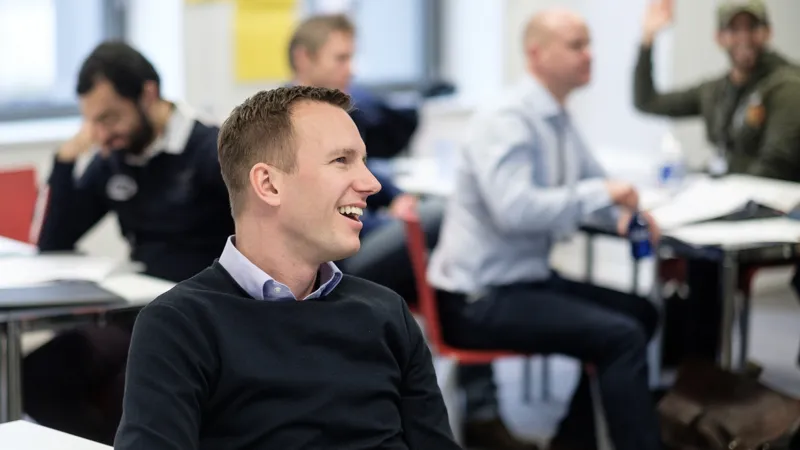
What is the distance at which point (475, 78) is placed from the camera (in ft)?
21.5

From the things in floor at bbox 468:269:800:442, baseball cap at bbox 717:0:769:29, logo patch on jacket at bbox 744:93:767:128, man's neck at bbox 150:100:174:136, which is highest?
baseball cap at bbox 717:0:769:29

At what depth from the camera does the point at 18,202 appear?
3541 mm

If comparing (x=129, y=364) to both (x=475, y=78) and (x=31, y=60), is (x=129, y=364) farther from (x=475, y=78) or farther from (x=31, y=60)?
(x=475, y=78)

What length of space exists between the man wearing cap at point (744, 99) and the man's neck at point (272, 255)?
317 centimetres

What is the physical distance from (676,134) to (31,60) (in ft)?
10.1

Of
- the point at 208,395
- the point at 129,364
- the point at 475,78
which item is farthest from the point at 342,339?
the point at 475,78

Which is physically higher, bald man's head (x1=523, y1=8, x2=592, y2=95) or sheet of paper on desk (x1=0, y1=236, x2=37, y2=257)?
bald man's head (x1=523, y1=8, x2=592, y2=95)

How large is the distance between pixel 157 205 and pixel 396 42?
3.61m

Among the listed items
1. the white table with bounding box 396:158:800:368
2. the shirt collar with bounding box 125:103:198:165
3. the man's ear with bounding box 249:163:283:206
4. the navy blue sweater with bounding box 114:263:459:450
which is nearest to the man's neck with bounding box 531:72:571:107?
the white table with bounding box 396:158:800:368

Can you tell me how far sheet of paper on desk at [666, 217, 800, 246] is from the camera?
323cm

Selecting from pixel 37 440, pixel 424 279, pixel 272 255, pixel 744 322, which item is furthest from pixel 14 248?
pixel 744 322

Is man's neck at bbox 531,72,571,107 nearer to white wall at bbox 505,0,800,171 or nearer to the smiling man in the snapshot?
the smiling man

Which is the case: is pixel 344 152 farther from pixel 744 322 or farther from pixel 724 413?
pixel 744 322

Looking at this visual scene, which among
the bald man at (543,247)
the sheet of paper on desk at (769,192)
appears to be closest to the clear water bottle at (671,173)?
the sheet of paper on desk at (769,192)
